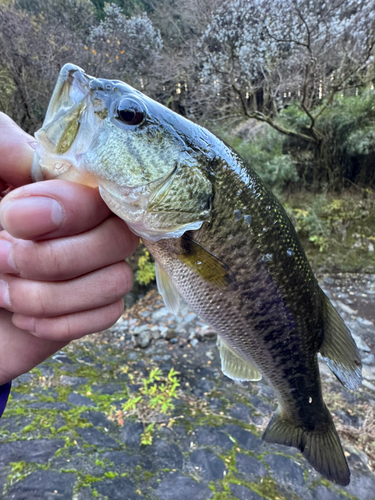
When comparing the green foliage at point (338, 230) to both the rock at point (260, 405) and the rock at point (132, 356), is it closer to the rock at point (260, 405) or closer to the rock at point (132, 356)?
the rock at point (260, 405)

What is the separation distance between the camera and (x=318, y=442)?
1.72 m

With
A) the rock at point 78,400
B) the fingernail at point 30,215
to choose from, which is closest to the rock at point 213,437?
the rock at point 78,400

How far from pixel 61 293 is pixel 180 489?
2.26 meters

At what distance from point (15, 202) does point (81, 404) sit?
2908mm

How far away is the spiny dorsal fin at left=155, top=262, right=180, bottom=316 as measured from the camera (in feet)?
4.83

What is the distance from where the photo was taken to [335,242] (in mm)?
7004

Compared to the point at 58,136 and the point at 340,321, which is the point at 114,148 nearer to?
the point at 58,136

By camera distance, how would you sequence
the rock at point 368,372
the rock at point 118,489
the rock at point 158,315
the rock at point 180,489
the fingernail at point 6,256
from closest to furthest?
the fingernail at point 6,256, the rock at point 118,489, the rock at point 180,489, the rock at point 368,372, the rock at point 158,315

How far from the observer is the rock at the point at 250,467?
8.65 feet

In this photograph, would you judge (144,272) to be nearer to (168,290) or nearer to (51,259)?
(168,290)

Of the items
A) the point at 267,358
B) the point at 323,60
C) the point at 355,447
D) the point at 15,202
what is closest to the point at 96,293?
the point at 15,202

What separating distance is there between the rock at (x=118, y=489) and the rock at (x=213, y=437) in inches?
31.3

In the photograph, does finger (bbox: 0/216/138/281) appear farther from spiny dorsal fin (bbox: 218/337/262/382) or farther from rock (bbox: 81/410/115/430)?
rock (bbox: 81/410/115/430)

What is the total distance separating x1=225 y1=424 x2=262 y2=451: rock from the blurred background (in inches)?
146
